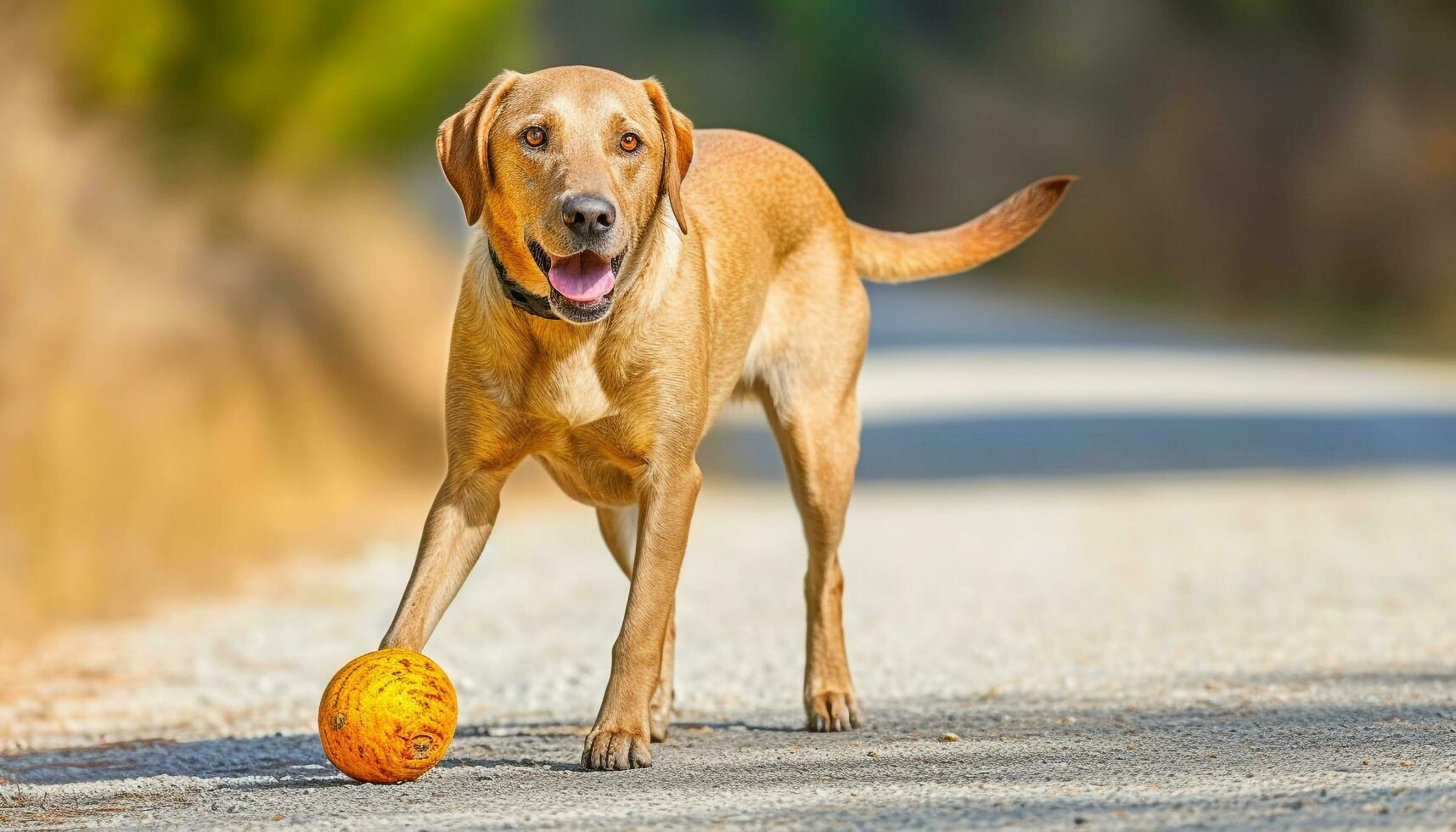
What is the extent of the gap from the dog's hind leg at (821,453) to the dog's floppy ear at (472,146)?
138cm

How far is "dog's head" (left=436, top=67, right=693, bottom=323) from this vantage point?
201 inches

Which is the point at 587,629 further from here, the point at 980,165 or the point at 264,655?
the point at 980,165

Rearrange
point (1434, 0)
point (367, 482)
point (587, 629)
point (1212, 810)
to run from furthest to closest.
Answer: point (1434, 0) → point (367, 482) → point (587, 629) → point (1212, 810)

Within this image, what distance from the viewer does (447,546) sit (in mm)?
5355

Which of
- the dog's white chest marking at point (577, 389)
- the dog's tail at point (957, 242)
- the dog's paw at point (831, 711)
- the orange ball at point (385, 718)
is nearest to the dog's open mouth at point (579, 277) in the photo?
the dog's white chest marking at point (577, 389)

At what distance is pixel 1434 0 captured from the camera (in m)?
26.7

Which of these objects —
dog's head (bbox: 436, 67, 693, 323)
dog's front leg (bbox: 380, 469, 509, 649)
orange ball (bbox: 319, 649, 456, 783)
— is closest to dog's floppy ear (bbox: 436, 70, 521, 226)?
dog's head (bbox: 436, 67, 693, 323)

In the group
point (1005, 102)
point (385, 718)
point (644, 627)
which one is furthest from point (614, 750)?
point (1005, 102)

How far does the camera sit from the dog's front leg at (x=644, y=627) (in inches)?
203

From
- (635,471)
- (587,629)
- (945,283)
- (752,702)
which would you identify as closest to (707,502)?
(587,629)

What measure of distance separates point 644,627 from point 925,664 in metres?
2.35

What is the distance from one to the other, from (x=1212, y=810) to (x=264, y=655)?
4.59 metres

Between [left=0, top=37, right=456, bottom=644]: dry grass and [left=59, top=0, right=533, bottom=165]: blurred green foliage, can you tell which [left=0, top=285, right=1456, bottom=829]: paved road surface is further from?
[left=59, top=0, right=533, bottom=165]: blurred green foliage

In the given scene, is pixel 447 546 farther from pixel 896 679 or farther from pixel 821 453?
pixel 896 679
